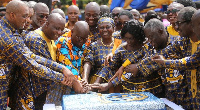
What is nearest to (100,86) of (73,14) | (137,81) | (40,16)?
(137,81)

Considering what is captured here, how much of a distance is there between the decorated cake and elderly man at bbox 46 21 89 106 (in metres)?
0.74

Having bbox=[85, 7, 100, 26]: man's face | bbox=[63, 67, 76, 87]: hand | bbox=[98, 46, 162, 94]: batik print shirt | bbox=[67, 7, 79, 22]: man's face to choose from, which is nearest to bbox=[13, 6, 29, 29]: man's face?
bbox=[63, 67, 76, 87]: hand

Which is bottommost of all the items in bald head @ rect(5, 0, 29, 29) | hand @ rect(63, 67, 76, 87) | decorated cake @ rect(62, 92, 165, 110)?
decorated cake @ rect(62, 92, 165, 110)

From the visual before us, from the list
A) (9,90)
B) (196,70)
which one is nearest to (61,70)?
(9,90)

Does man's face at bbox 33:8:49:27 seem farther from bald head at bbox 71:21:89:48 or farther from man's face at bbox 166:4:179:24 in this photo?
man's face at bbox 166:4:179:24

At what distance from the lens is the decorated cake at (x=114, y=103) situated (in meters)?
2.48

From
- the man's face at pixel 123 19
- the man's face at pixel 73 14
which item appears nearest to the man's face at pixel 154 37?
the man's face at pixel 123 19

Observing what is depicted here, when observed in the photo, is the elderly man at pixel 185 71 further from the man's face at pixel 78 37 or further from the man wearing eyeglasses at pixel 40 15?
the man wearing eyeglasses at pixel 40 15

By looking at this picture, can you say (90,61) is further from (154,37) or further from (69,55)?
(154,37)

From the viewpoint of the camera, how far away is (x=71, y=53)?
12.3 ft

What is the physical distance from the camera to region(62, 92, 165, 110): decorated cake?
2477 millimetres

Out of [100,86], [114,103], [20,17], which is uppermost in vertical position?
[20,17]

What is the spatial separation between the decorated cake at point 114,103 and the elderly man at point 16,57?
0.47m

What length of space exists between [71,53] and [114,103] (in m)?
1.42
